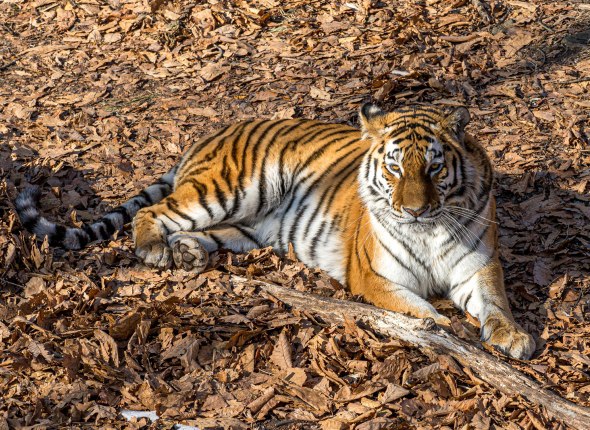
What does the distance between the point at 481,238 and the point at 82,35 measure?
5.55 m

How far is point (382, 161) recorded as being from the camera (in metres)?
5.02

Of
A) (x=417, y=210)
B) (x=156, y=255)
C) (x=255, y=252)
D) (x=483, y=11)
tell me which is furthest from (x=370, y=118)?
(x=483, y=11)

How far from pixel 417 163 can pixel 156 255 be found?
1.91 metres

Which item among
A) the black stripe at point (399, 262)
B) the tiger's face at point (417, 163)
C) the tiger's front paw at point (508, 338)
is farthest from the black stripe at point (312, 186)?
the tiger's front paw at point (508, 338)

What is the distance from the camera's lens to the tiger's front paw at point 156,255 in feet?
18.2

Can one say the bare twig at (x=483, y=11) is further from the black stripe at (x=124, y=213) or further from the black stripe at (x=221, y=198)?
the black stripe at (x=124, y=213)

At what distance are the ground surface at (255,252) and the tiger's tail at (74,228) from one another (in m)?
0.09

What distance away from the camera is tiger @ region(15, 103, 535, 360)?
15.9ft

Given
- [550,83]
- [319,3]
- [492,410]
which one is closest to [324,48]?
[319,3]

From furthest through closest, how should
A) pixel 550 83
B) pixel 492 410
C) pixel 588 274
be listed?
pixel 550 83
pixel 588 274
pixel 492 410

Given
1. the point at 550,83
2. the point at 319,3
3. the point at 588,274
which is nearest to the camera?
the point at 588,274

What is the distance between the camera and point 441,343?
4293 millimetres

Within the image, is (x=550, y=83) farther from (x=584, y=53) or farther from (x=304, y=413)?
(x=304, y=413)

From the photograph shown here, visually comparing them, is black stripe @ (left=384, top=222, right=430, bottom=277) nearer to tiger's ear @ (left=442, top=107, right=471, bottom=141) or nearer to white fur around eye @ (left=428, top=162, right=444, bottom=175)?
white fur around eye @ (left=428, top=162, right=444, bottom=175)
